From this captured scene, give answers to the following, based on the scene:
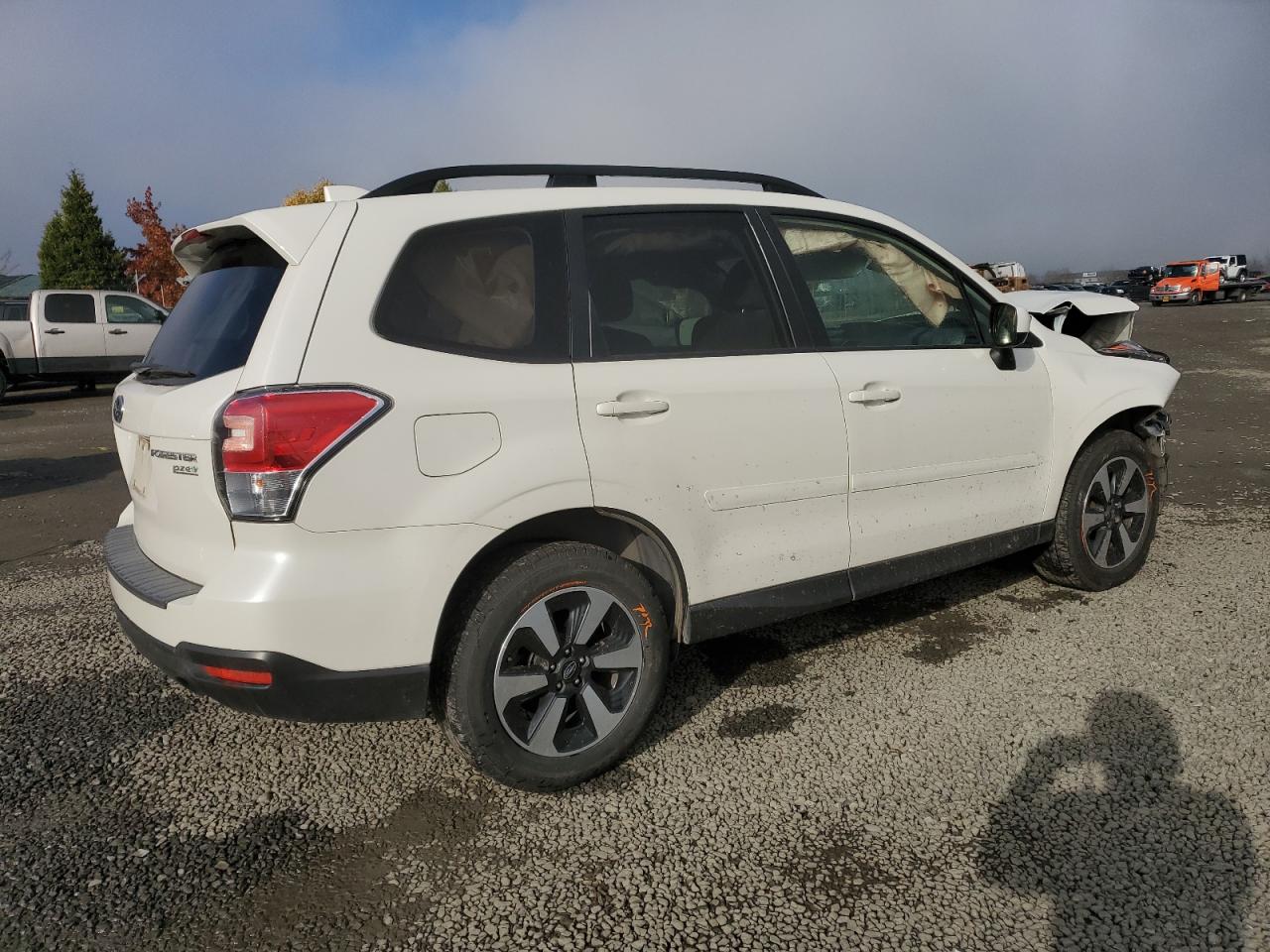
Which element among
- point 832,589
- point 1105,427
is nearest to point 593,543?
point 832,589

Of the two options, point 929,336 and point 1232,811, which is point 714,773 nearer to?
point 1232,811

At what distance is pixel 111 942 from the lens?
7.59 feet

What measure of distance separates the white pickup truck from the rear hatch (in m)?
15.8

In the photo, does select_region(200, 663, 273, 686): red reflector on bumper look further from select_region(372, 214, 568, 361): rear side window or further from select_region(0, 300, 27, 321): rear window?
select_region(0, 300, 27, 321): rear window

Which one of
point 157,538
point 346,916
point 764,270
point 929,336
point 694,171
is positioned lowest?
point 346,916

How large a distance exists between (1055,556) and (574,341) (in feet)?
9.07

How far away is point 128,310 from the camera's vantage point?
18281 millimetres

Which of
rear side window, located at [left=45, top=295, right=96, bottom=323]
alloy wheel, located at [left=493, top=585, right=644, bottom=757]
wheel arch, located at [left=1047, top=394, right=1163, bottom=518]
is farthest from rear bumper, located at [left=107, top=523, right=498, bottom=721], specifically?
rear side window, located at [left=45, top=295, right=96, bottom=323]

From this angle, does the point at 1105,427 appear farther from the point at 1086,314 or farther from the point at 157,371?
the point at 157,371

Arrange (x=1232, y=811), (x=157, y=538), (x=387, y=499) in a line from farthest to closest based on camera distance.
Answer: (x=157, y=538), (x=1232, y=811), (x=387, y=499)

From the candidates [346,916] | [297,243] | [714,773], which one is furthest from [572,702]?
[297,243]

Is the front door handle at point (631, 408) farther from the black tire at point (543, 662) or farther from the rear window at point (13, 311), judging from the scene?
the rear window at point (13, 311)

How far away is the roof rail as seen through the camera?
2.98 m

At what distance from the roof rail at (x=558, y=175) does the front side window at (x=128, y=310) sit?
17.3m
